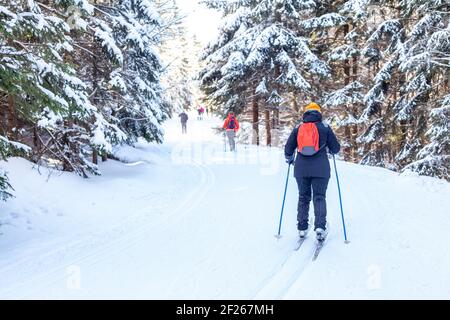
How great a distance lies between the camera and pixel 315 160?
5.98 m

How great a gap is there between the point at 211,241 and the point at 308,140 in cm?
228

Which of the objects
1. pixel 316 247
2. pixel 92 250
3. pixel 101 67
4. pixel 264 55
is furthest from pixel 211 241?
pixel 264 55

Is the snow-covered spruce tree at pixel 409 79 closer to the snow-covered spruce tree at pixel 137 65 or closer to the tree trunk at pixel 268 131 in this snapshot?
the tree trunk at pixel 268 131

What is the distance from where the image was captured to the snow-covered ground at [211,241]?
4.68 metres

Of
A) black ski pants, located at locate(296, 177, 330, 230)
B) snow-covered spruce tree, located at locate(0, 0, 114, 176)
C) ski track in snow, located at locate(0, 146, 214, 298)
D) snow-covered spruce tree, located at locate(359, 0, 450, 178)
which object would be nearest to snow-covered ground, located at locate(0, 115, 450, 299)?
ski track in snow, located at locate(0, 146, 214, 298)

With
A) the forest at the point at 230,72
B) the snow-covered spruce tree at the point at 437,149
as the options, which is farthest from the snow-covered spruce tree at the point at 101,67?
the snow-covered spruce tree at the point at 437,149

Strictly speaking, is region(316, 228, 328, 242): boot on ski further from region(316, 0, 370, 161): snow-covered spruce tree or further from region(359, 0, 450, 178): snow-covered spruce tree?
region(316, 0, 370, 161): snow-covered spruce tree

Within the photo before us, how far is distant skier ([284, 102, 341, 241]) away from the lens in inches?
234

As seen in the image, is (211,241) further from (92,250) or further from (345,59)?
(345,59)

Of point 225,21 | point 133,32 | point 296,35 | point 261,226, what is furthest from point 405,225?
point 225,21

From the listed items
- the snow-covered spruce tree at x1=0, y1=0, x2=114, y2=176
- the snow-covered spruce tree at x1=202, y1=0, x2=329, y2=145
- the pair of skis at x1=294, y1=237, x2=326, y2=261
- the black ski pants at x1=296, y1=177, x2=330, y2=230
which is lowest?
the pair of skis at x1=294, y1=237, x2=326, y2=261

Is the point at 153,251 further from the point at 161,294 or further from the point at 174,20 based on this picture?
the point at 174,20

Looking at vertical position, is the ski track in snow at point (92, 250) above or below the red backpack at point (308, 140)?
below

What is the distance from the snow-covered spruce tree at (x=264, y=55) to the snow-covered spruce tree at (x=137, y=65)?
5682mm
